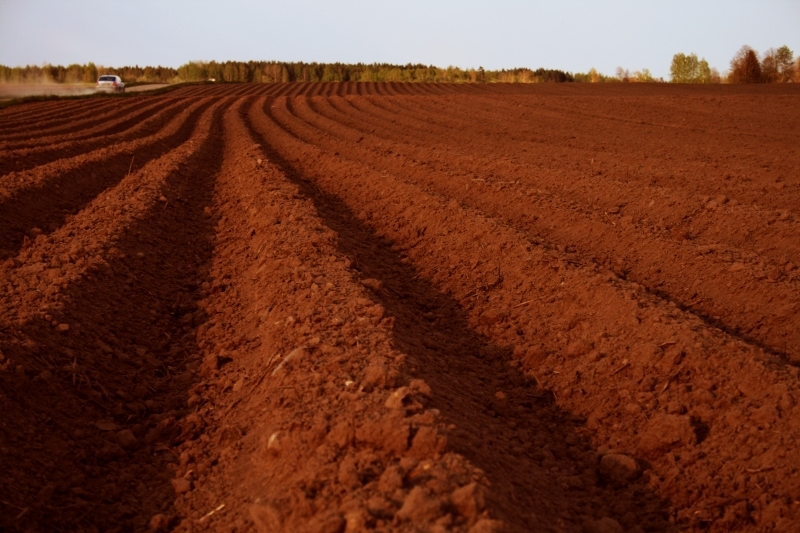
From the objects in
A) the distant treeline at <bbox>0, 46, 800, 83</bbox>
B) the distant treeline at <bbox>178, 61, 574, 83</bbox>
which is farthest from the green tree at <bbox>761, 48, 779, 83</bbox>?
the distant treeline at <bbox>178, 61, 574, 83</bbox>

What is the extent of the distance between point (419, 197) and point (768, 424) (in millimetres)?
5656

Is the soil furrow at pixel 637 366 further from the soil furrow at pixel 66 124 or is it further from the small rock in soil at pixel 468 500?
the soil furrow at pixel 66 124

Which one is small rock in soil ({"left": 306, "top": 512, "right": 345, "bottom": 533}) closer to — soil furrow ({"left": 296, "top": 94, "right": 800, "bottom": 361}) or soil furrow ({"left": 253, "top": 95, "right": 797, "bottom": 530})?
soil furrow ({"left": 253, "top": 95, "right": 797, "bottom": 530})

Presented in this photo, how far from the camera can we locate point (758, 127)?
55.4 feet

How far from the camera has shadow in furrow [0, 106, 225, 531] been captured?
3.29m

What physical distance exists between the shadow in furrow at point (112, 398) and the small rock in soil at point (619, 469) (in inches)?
86.0

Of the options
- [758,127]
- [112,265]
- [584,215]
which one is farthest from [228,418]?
[758,127]

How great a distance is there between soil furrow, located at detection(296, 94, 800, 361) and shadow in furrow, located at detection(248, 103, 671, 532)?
69.6 inches

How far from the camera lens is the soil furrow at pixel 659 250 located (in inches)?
207

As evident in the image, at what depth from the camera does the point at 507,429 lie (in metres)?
3.84

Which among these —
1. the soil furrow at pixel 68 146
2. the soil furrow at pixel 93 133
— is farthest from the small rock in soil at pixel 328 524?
the soil furrow at pixel 93 133

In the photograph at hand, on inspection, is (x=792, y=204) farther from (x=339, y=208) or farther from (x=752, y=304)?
(x=339, y=208)

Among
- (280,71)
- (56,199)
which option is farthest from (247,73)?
(56,199)

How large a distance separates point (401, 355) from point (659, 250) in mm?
3660
